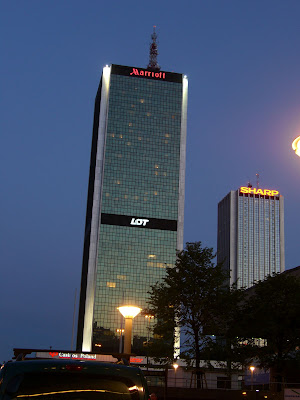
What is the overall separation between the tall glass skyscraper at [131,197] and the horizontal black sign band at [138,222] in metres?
0.24

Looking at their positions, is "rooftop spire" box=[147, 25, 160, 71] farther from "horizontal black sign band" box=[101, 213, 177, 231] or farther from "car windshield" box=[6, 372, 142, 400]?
"car windshield" box=[6, 372, 142, 400]

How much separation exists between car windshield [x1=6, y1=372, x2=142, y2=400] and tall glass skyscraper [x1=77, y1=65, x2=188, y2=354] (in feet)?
434

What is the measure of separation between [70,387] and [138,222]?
138806 mm

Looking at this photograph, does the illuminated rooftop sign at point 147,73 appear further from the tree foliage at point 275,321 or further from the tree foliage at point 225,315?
the tree foliage at point 275,321

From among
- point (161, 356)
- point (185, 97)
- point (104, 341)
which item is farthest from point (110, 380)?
point (185, 97)

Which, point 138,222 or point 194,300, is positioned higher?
point 138,222

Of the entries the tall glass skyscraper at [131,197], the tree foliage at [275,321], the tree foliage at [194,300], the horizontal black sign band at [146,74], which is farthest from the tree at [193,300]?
the horizontal black sign band at [146,74]

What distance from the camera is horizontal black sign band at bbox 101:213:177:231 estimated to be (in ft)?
473

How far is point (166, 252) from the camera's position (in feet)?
473

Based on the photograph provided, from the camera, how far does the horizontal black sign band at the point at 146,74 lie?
154125 millimetres

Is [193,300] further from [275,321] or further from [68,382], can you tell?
[68,382]

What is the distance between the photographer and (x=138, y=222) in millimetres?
144375

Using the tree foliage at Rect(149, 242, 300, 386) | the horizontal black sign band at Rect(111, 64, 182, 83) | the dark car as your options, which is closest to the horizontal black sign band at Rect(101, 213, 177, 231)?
the horizontal black sign band at Rect(111, 64, 182, 83)

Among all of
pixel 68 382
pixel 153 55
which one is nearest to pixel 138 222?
pixel 153 55
